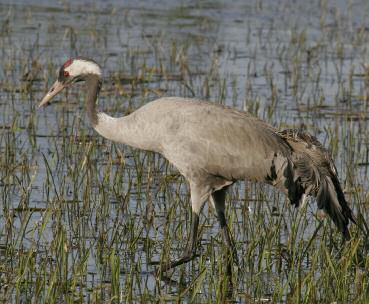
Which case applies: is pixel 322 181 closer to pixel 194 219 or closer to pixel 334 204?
pixel 334 204

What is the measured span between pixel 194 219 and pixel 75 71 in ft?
4.40

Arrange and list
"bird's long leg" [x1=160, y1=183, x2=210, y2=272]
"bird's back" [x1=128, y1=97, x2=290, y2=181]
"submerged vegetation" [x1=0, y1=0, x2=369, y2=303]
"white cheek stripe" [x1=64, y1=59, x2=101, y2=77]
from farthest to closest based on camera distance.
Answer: "white cheek stripe" [x1=64, y1=59, x2=101, y2=77], "bird's back" [x1=128, y1=97, x2=290, y2=181], "bird's long leg" [x1=160, y1=183, x2=210, y2=272], "submerged vegetation" [x1=0, y1=0, x2=369, y2=303]

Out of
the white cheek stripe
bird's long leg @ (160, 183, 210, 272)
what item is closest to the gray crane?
bird's long leg @ (160, 183, 210, 272)

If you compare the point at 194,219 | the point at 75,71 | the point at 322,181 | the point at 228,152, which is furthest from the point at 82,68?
the point at 322,181

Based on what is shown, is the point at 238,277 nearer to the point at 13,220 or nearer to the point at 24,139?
the point at 13,220

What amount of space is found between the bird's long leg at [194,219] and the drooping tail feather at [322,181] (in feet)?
1.97

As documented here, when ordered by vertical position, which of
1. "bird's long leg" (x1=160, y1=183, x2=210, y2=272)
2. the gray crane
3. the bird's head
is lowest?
"bird's long leg" (x1=160, y1=183, x2=210, y2=272)

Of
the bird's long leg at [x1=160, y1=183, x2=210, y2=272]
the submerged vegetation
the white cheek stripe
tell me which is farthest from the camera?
the white cheek stripe

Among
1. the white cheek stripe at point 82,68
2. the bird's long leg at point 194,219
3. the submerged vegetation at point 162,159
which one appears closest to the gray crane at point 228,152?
the bird's long leg at point 194,219

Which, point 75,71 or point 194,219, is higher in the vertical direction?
point 75,71

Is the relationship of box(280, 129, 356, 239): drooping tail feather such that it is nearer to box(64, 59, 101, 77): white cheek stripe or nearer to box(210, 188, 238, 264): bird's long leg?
Answer: box(210, 188, 238, 264): bird's long leg

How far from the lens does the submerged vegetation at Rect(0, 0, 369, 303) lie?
20.1 feet

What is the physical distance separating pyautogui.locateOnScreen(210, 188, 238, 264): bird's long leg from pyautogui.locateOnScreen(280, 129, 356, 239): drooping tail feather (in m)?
0.54

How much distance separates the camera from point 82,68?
7418mm
